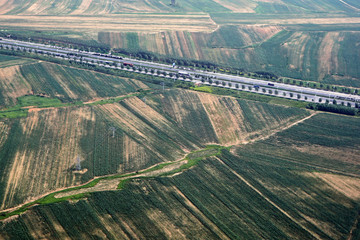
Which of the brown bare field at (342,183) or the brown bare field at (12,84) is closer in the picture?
the brown bare field at (342,183)

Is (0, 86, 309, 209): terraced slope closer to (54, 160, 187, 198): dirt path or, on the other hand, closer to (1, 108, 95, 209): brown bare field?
(1, 108, 95, 209): brown bare field

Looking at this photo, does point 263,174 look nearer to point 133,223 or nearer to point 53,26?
point 133,223

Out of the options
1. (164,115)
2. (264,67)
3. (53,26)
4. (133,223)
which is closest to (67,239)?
(133,223)

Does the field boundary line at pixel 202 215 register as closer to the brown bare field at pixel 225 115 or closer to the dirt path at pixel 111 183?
the dirt path at pixel 111 183

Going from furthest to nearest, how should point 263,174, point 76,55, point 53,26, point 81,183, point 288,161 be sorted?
point 53,26 → point 76,55 → point 288,161 → point 263,174 → point 81,183

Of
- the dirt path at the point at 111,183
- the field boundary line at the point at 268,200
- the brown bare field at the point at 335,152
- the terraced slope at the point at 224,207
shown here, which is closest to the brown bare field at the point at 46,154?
the dirt path at the point at 111,183
